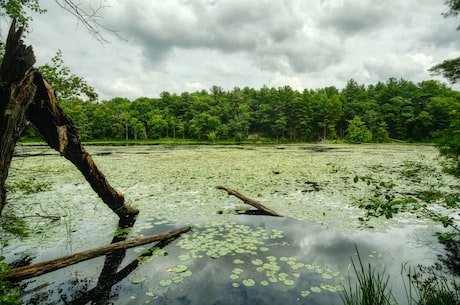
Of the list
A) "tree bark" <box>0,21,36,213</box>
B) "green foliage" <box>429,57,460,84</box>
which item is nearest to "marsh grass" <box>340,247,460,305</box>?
"tree bark" <box>0,21,36,213</box>

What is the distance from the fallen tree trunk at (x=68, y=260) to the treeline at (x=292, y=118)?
57.0 m

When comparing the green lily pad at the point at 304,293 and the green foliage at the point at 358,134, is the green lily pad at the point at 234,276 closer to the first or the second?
the green lily pad at the point at 304,293

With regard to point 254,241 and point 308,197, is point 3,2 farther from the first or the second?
point 308,197

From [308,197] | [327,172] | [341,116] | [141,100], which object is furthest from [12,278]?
[141,100]

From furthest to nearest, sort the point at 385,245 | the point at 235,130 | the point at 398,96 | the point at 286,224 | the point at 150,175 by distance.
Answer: the point at 235,130, the point at 398,96, the point at 150,175, the point at 286,224, the point at 385,245

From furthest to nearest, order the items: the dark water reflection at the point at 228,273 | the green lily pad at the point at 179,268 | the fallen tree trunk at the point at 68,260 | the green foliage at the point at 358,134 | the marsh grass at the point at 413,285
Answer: the green foliage at the point at 358,134
the green lily pad at the point at 179,268
the dark water reflection at the point at 228,273
the fallen tree trunk at the point at 68,260
the marsh grass at the point at 413,285

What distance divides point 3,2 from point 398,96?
7815 centimetres

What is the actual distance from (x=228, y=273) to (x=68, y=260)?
8.81 ft

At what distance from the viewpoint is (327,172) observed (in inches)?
571

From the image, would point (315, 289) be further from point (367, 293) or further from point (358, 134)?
point (358, 134)

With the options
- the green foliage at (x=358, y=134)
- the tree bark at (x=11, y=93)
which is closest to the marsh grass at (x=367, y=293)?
the tree bark at (x=11, y=93)

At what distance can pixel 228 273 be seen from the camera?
4289 mm

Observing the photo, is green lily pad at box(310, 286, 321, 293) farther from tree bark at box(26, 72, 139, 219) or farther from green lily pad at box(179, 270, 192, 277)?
tree bark at box(26, 72, 139, 219)

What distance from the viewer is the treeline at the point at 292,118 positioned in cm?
5975
